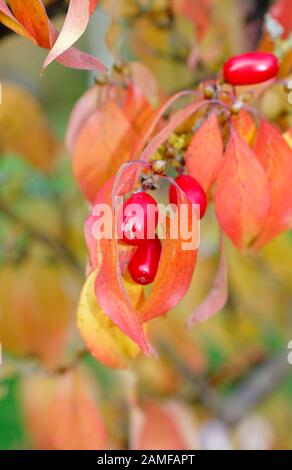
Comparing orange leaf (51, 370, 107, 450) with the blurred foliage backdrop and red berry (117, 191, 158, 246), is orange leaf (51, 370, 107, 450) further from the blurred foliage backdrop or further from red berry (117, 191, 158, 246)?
red berry (117, 191, 158, 246)

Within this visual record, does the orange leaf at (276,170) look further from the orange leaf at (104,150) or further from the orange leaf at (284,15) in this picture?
the orange leaf at (284,15)

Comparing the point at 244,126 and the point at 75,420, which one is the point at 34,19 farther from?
the point at 75,420

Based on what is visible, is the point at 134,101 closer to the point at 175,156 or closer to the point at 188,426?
the point at 175,156

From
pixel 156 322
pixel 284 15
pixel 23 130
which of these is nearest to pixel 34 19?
pixel 284 15

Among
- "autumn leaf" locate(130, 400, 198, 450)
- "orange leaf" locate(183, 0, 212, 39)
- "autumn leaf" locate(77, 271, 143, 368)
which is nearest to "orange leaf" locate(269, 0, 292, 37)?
"orange leaf" locate(183, 0, 212, 39)

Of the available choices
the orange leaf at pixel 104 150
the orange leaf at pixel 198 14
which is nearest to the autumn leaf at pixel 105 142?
the orange leaf at pixel 104 150

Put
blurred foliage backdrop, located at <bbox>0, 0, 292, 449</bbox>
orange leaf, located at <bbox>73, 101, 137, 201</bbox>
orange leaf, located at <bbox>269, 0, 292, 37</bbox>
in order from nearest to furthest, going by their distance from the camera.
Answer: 1. orange leaf, located at <bbox>73, 101, 137, 201</bbox>
2. orange leaf, located at <bbox>269, 0, 292, 37</bbox>
3. blurred foliage backdrop, located at <bbox>0, 0, 292, 449</bbox>
